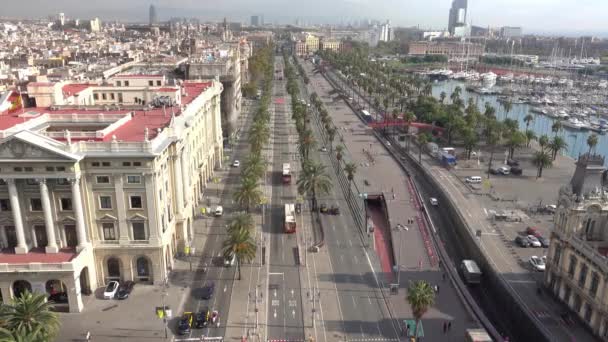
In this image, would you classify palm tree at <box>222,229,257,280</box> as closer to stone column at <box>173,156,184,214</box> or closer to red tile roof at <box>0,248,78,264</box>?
stone column at <box>173,156,184,214</box>

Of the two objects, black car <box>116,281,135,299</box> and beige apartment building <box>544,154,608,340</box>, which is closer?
beige apartment building <box>544,154,608,340</box>

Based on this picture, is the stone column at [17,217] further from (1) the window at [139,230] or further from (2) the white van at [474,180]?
(2) the white van at [474,180]

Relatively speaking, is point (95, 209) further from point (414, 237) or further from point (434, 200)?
point (434, 200)

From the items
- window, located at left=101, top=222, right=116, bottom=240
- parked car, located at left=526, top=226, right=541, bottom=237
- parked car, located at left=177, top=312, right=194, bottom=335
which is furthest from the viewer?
parked car, located at left=526, top=226, right=541, bottom=237

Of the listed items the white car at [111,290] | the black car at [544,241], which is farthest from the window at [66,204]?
the black car at [544,241]

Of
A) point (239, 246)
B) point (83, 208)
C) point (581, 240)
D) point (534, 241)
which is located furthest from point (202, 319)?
point (534, 241)

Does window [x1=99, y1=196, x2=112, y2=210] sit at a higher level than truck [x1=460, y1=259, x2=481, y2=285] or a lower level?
higher

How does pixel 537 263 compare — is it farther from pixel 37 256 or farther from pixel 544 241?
pixel 37 256

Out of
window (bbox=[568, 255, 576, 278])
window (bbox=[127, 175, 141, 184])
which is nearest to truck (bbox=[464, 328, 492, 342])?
window (bbox=[568, 255, 576, 278])
